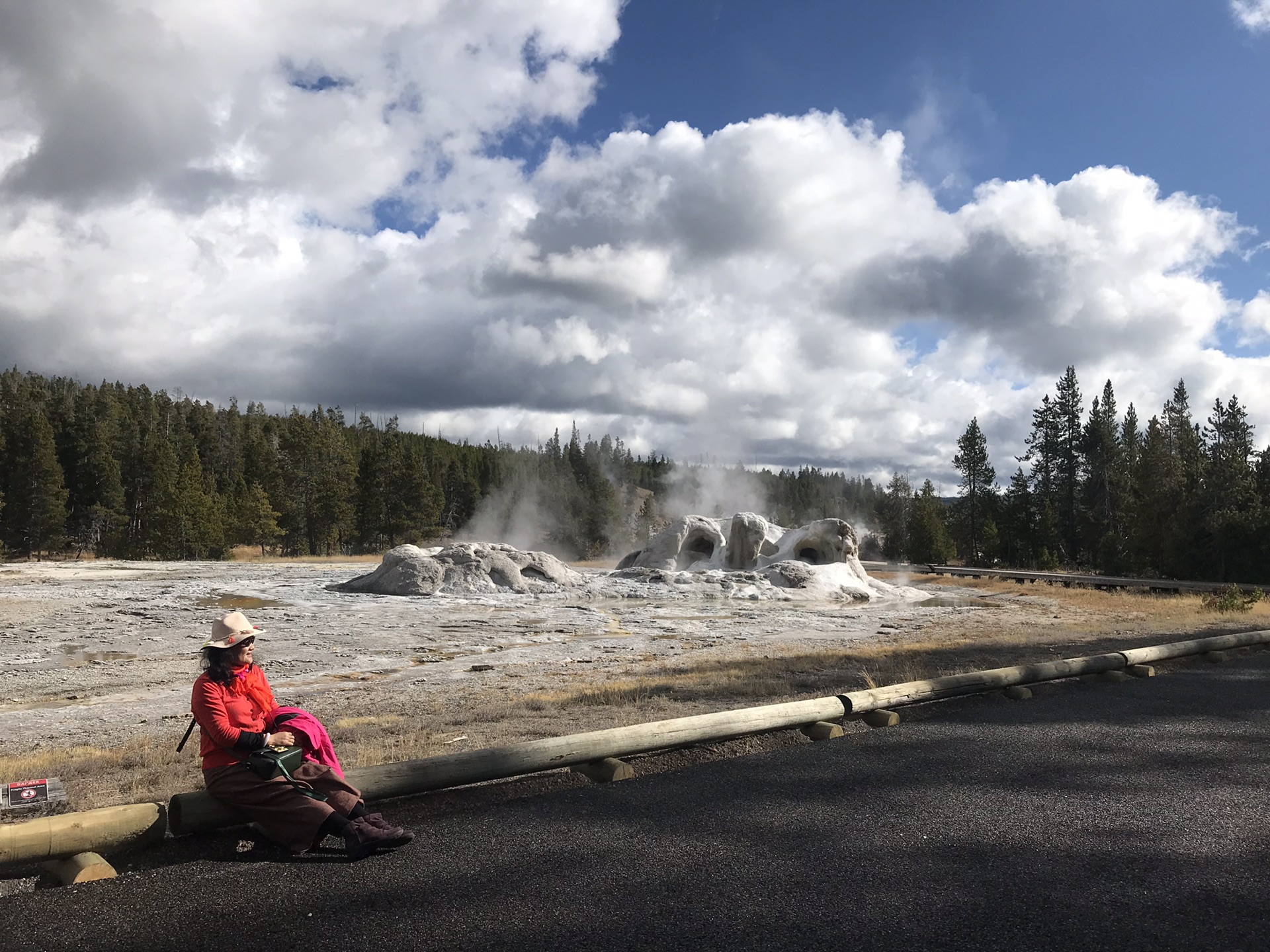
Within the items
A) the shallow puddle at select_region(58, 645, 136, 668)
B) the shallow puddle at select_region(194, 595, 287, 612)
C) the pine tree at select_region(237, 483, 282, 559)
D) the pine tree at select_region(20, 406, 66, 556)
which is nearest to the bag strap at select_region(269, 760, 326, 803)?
the shallow puddle at select_region(58, 645, 136, 668)

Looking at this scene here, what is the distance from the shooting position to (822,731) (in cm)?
699

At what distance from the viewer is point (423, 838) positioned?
15.2 feet

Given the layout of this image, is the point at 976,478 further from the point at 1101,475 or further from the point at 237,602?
the point at 237,602

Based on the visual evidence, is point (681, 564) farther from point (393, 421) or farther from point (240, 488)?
point (393, 421)

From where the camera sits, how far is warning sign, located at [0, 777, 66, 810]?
4762 millimetres

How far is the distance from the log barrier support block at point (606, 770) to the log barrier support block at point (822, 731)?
5.88 feet

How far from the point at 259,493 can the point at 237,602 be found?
4178 centimetres

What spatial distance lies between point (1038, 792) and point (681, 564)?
33336 mm

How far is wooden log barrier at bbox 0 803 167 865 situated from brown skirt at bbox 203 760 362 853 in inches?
12.4

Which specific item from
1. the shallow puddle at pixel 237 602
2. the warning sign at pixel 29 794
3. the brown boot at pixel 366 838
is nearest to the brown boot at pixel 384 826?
the brown boot at pixel 366 838

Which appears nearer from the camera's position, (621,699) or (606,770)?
(606,770)

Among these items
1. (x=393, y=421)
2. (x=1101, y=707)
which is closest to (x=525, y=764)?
(x=1101, y=707)

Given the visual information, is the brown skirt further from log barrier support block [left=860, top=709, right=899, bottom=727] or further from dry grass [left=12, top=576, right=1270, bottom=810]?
log barrier support block [left=860, top=709, right=899, bottom=727]

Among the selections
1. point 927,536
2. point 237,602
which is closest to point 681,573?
point 237,602
